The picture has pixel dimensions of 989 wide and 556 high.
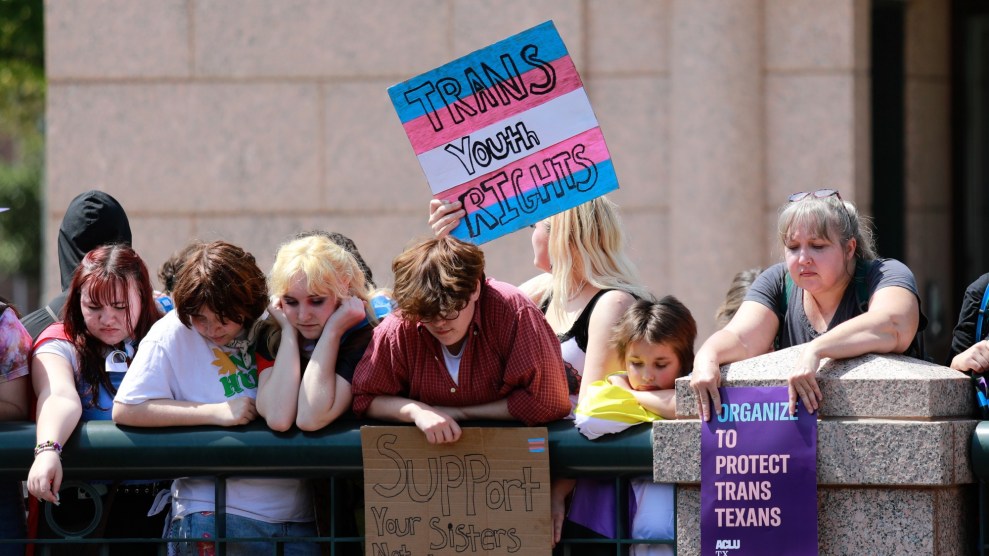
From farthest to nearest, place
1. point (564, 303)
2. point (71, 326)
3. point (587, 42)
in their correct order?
point (587, 42) < point (564, 303) < point (71, 326)

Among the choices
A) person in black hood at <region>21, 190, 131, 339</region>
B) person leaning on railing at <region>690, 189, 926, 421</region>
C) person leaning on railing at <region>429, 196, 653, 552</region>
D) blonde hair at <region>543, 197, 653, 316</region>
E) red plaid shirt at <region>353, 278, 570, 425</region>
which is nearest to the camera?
person leaning on railing at <region>690, 189, 926, 421</region>

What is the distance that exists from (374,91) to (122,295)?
383 centimetres

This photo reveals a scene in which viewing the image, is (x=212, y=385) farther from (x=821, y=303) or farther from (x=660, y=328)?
(x=821, y=303)

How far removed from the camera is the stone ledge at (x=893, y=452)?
310cm

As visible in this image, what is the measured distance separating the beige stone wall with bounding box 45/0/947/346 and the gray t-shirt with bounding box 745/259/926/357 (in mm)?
3584

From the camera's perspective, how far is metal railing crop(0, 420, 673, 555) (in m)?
3.38

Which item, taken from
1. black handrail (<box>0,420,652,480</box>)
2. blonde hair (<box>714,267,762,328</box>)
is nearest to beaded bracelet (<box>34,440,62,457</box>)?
black handrail (<box>0,420,652,480</box>)

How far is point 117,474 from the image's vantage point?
11.7 feet

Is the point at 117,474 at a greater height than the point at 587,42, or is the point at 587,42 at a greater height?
the point at 587,42

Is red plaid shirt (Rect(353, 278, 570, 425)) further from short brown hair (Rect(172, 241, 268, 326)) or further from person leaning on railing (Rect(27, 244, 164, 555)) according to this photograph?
person leaning on railing (Rect(27, 244, 164, 555))

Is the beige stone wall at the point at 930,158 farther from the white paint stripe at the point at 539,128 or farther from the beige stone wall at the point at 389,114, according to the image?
the white paint stripe at the point at 539,128

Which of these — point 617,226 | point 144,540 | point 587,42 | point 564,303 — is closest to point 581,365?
point 564,303

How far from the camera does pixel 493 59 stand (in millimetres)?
4129

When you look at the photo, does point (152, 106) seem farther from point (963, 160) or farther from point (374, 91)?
point (963, 160)
